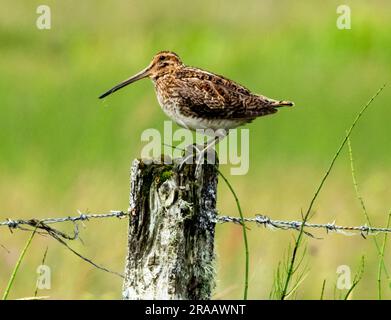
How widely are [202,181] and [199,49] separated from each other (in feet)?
33.6

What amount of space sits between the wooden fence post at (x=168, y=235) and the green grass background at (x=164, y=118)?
3.48ft

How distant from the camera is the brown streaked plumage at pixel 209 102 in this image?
6.77 meters

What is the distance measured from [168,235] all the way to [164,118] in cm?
636

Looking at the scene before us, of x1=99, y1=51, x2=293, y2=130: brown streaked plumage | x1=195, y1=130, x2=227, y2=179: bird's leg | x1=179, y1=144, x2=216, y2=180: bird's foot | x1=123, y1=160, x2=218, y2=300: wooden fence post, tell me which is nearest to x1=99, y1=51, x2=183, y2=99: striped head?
x1=99, y1=51, x2=293, y2=130: brown streaked plumage

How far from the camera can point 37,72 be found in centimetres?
1438

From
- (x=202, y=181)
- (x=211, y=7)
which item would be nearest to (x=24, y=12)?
(x=211, y=7)

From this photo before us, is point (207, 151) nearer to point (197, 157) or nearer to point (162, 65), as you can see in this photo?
point (197, 157)

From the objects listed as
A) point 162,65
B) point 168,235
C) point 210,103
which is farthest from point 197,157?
point 162,65

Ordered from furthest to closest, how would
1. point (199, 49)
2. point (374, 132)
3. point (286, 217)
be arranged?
point (199, 49), point (374, 132), point (286, 217)

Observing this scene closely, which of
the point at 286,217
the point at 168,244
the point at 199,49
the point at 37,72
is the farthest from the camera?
the point at 199,49

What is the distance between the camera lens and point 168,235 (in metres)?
5.34

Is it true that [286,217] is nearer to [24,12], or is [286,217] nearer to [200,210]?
[200,210]

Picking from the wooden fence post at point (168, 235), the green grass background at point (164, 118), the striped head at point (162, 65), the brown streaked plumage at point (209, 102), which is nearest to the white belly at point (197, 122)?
the brown streaked plumage at point (209, 102)

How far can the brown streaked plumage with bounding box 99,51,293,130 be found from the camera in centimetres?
677
